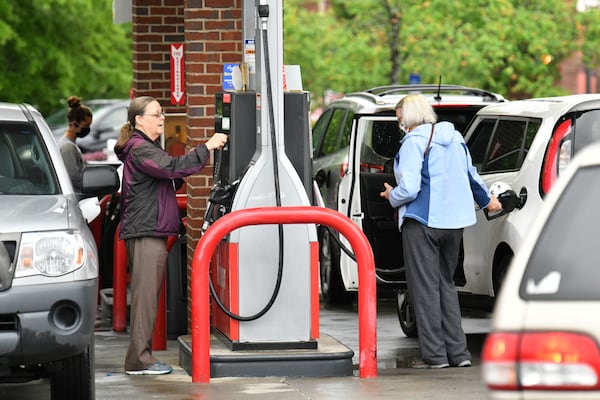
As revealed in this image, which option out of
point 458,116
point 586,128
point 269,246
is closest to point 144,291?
point 269,246

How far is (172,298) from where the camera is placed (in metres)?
11.1

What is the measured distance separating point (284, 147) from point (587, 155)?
455 centimetres

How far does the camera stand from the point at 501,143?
1023 centimetres

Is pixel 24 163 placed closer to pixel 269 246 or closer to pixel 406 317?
pixel 269 246

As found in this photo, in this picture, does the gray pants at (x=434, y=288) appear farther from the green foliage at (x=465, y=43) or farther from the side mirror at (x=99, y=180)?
the green foliage at (x=465, y=43)

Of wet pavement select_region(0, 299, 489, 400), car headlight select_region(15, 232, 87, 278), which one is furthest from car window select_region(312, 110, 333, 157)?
car headlight select_region(15, 232, 87, 278)

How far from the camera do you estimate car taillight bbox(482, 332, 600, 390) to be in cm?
456

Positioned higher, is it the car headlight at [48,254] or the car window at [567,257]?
the car window at [567,257]

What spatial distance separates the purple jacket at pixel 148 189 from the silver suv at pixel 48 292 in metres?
1.21

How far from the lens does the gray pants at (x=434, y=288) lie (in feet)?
31.0

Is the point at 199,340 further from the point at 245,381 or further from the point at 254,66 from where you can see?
the point at 254,66

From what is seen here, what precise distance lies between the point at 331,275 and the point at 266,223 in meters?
5.19

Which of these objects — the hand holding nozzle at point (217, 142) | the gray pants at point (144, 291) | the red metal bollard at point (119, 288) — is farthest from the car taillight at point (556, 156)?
the red metal bollard at point (119, 288)

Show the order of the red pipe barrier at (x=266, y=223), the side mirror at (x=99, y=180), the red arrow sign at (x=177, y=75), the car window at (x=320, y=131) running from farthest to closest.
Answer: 1. the car window at (x=320, y=131)
2. the red arrow sign at (x=177, y=75)
3. the red pipe barrier at (x=266, y=223)
4. the side mirror at (x=99, y=180)
